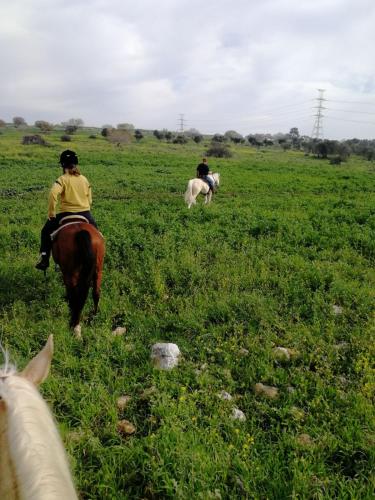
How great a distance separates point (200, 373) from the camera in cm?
457

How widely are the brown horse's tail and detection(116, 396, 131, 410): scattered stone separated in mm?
1777

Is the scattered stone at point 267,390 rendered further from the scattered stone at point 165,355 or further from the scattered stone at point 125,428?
the scattered stone at point 125,428

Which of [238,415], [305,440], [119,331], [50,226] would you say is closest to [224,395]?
[238,415]

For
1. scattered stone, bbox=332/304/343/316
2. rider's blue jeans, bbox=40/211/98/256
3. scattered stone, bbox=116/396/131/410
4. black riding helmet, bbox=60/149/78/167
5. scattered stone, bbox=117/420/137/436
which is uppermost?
black riding helmet, bbox=60/149/78/167

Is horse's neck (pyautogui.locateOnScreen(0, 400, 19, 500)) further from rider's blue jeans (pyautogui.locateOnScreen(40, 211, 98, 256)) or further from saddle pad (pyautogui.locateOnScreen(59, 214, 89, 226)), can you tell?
rider's blue jeans (pyautogui.locateOnScreen(40, 211, 98, 256))

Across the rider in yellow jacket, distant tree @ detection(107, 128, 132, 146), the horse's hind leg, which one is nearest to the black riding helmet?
the rider in yellow jacket

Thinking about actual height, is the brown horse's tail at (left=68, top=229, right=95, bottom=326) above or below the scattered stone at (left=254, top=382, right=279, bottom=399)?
above

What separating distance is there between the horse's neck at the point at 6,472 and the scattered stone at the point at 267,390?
322cm

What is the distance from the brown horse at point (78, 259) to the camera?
18.5 feet

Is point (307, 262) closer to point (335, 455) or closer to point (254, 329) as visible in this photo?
point (254, 329)

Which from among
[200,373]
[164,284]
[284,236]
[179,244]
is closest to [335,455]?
[200,373]

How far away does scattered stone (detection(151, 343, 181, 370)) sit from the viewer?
185 inches

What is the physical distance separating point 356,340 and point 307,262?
3.09 meters

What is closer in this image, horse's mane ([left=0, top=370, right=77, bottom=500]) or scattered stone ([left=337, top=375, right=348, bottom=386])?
horse's mane ([left=0, top=370, right=77, bottom=500])
